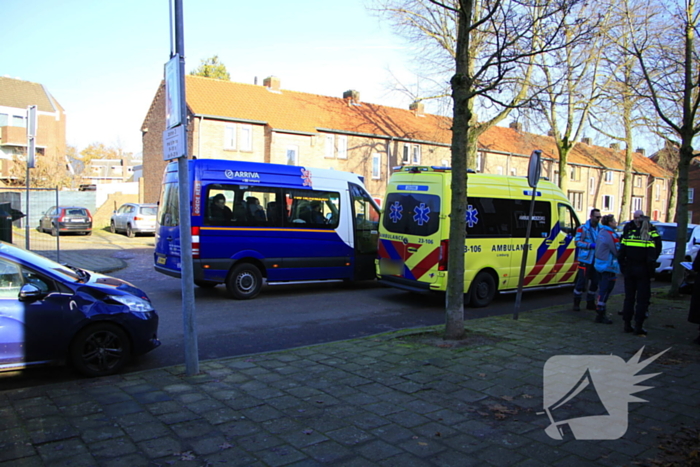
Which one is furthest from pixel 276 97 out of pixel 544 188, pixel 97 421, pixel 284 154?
pixel 97 421

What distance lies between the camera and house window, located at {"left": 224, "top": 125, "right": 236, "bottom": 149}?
31656 millimetres

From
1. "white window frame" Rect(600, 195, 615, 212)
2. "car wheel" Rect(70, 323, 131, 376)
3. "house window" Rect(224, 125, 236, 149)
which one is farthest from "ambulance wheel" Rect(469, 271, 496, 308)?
"white window frame" Rect(600, 195, 615, 212)

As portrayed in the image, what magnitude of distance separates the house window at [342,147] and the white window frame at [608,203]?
33.3 m

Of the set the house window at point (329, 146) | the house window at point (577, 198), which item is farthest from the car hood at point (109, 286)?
the house window at point (577, 198)

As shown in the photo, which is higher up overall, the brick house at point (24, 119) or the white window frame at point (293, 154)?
the brick house at point (24, 119)

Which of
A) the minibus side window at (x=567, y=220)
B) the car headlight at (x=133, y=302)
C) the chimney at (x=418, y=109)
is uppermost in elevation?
the chimney at (x=418, y=109)

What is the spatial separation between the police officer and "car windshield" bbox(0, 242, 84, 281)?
8.02m

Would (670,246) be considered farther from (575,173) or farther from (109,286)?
(575,173)

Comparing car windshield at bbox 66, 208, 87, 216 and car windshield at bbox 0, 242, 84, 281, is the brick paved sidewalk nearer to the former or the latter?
car windshield at bbox 0, 242, 84, 281

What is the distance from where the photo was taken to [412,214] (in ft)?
33.0

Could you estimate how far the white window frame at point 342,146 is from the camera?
36.3 meters

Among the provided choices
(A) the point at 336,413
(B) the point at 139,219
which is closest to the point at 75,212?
(B) the point at 139,219

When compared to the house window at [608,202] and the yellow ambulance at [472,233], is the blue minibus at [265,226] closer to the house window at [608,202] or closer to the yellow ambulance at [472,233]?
the yellow ambulance at [472,233]

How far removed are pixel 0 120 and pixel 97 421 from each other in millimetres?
55177
